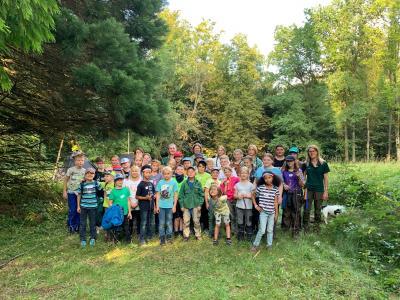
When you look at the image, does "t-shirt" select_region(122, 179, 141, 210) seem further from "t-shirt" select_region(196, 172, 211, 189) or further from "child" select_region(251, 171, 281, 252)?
"child" select_region(251, 171, 281, 252)

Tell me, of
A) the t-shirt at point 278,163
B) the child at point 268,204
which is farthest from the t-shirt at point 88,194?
the t-shirt at point 278,163

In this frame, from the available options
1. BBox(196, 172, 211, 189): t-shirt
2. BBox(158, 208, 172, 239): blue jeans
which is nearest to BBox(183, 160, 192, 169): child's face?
BBox(196, 172, 211, 189): t-shirt

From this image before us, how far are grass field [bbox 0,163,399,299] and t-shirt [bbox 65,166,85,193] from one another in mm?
1048

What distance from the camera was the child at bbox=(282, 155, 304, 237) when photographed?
20.8ft

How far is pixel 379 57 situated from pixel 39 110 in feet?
77.9

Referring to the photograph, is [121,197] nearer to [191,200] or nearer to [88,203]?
[88,203]

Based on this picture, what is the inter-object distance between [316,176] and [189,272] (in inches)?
114

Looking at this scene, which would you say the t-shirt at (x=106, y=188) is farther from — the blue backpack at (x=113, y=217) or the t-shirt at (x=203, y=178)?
the t-shirt at (x=203, y=178)

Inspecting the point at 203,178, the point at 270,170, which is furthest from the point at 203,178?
A: the point at 270,170

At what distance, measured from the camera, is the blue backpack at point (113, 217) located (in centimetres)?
633

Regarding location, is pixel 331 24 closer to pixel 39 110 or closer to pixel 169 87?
pixel 169 87

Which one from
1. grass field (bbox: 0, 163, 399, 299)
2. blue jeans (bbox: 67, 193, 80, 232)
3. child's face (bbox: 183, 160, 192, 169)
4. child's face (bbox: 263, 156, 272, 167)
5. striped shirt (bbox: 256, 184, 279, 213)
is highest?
child's face (bbox: 263, 156, 272, 167)

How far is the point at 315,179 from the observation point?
6484 mm

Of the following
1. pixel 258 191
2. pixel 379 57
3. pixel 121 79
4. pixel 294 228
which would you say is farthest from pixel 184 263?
pixel 379 57
